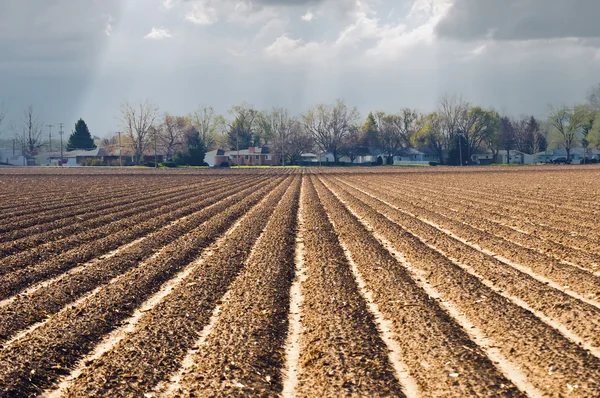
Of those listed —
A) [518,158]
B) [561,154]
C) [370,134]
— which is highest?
[370,134]

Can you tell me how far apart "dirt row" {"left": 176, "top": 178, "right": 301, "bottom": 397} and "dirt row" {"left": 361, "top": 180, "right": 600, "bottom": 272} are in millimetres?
5555

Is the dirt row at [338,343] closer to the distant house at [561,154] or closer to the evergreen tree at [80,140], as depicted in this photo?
the distant house at [561,154]

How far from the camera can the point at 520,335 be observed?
25.1 feet

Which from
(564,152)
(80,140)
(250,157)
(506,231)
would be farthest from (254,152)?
(506,231)

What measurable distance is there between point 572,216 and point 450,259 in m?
9.23

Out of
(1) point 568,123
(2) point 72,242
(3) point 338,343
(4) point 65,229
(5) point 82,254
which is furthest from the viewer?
(1) point 568,123

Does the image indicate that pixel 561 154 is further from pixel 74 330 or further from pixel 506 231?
pixel 74 330

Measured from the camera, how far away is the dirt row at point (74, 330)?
21.4 ft

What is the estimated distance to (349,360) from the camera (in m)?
6.81

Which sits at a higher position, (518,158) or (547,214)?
(518,158)

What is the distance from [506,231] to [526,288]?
7.33 meters

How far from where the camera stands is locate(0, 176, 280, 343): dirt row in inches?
345

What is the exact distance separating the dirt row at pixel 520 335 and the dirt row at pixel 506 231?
8.18ft

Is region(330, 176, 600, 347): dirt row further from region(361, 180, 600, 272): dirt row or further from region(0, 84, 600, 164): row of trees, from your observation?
region(0, 84, 600, 164): row of trees
